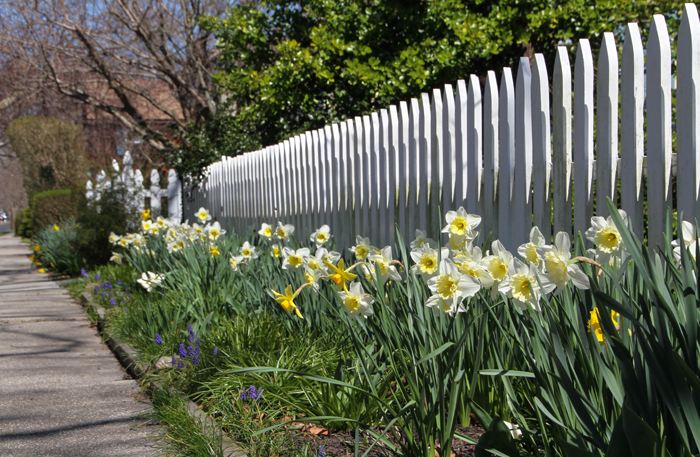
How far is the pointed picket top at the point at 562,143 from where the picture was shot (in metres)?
2.91

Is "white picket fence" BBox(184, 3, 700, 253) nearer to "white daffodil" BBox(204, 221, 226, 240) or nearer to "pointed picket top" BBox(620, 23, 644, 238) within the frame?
"pointed picket top" BBox(620, 23, 644, 238)

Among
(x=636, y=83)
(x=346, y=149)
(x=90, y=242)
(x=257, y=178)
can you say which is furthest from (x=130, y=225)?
(x=636, y=83)

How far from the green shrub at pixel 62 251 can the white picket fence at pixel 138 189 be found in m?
0.67

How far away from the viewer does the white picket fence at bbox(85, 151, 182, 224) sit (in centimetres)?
882

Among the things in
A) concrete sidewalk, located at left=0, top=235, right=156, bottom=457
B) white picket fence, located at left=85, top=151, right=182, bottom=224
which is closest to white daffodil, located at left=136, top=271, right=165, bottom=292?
concrete sidewalk, located at left=0, top=235, right=156, bottom=457

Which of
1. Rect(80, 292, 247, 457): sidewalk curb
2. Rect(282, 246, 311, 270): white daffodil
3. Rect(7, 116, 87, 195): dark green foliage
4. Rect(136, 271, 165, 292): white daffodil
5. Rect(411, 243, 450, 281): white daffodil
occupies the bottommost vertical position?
Rect(80, 292, 247, 457): sidewalk curb

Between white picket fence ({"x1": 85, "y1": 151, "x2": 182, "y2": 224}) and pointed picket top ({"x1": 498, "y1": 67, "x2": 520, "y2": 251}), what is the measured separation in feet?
19.6

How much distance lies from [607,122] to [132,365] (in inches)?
124

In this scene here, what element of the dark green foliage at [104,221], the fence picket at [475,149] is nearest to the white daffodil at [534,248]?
the fence picket at [475,149]

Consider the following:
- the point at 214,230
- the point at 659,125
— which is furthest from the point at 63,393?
the point at 659,125

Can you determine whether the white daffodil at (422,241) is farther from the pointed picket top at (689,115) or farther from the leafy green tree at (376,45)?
the leafy green tree at (376,45)

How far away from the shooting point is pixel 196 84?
43.0 feet

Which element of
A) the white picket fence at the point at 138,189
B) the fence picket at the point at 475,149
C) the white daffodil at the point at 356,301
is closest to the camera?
the white daffodil at the point at 356,301

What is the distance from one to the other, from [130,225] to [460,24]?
5747 mm
